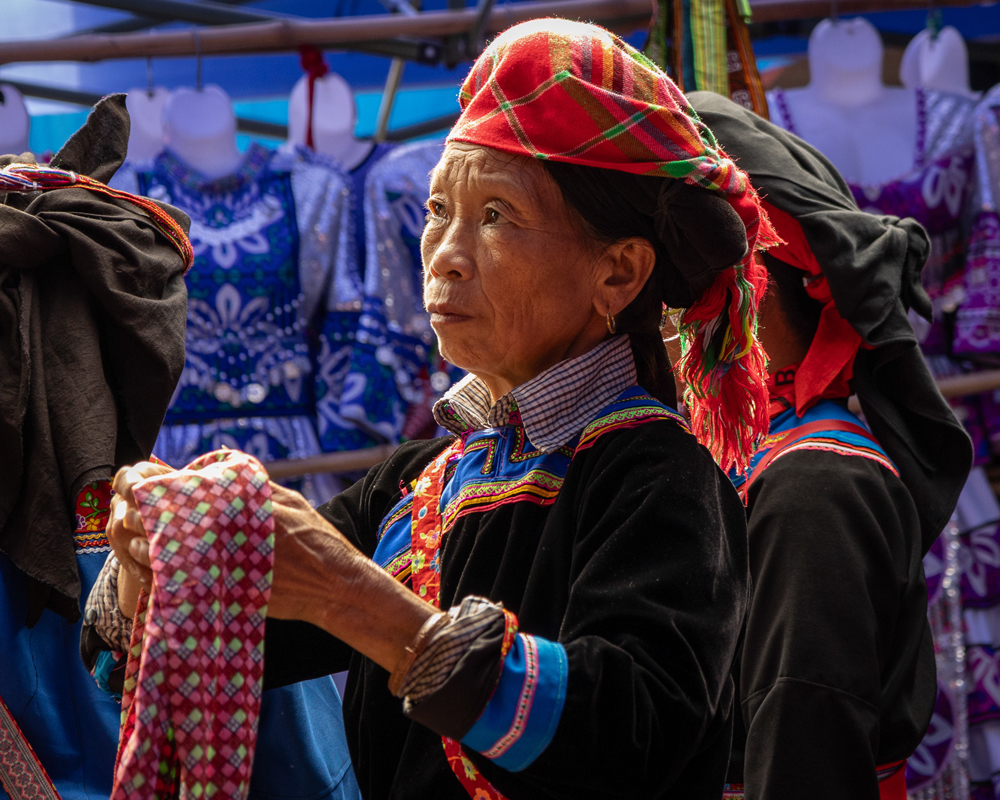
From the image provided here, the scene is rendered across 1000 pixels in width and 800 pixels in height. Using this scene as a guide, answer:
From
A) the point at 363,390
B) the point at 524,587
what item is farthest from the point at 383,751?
the point at 363,390

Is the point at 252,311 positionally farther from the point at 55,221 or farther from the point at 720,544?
the point at 720,544

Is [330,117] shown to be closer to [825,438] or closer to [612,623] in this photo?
[825,438]

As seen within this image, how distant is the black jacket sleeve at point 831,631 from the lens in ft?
7.11

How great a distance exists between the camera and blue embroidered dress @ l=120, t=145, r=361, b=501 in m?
4.04

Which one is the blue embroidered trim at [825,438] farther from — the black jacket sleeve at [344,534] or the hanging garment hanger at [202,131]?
the hanging garment hanger at [202,131]

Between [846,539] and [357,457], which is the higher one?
[846,539]

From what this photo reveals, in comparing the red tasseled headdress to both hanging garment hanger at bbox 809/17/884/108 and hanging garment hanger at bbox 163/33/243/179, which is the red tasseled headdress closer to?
hanging garment hanger at bbox 809/17/884/108

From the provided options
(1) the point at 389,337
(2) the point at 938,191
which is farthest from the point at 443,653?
(2) the point at 938,191

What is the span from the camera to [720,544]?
1524 millimetres

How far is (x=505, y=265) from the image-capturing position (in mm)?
1679

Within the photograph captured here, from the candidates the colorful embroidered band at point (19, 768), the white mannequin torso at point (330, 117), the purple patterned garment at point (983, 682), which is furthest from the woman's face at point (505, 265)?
the purple patterned garment at point (983, 682)

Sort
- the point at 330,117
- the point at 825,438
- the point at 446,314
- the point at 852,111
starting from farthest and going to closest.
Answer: the point at 330,117 → the point at 852,111 → the point at 825,438 → the point at 446,314

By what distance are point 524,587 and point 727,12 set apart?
246 cm

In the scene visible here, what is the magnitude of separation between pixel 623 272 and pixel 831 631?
929 mm
